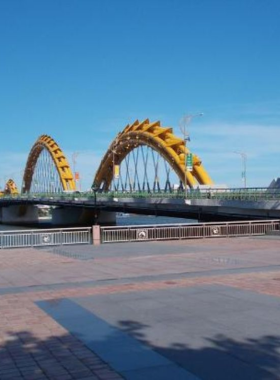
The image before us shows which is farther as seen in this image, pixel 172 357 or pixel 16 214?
pixel 16 214

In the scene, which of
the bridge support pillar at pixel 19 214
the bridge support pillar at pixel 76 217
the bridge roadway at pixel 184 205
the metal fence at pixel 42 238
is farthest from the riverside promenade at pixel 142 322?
the bridge support pillar at pixel 19 214

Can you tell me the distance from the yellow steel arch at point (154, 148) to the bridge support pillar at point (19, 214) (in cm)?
2211

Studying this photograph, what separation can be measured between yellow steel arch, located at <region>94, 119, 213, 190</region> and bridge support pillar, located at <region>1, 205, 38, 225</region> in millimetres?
22112

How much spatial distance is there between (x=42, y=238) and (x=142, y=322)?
63.2 ft

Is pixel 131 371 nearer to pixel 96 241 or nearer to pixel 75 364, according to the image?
pixel 75 364

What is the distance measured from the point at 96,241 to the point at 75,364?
20.8 meters

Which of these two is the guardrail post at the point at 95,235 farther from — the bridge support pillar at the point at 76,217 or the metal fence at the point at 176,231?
the bridge support pillar at the point at 76,217

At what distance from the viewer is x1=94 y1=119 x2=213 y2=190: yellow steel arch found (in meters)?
92.1

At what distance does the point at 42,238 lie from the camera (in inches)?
1068

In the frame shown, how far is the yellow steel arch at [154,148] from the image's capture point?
92.1 m

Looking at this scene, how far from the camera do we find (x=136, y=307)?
9781mm

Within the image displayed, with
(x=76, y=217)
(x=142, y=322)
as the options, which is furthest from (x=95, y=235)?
(x=76, y=217)

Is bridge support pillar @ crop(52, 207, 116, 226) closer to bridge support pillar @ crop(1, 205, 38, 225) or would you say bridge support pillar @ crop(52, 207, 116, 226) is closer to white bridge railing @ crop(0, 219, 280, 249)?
bridge support pillar @ crop(1, 205, 38, 225)

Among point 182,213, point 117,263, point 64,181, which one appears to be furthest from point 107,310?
point 64,181
